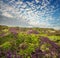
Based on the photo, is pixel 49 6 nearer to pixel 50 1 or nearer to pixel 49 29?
pixel 50 1

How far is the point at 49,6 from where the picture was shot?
20.3 feet

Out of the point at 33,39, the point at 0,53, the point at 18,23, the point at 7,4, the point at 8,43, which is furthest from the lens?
the point at 18,23

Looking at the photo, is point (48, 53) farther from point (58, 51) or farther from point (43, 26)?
point (43, 26)

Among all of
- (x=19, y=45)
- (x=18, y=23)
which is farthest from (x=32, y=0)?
(x=19, y=45)

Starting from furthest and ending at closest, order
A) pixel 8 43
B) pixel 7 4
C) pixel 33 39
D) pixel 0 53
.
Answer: pixel 7 4 < pixel 33 39 < pixel 8 43 < pixel 0 53

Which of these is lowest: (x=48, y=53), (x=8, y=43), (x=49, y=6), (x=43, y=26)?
(x=48, y=53)

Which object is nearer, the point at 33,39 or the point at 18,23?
the point at 33,39

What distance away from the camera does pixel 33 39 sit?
16.7 ft

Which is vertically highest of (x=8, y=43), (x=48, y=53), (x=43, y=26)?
(x=43, y=26)

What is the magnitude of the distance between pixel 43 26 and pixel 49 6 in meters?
0.89

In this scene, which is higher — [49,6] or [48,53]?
[49,6]

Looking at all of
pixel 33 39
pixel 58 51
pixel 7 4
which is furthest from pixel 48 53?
pixel 7 4

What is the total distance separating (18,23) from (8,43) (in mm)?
1817

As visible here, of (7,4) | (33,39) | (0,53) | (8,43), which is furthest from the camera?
(7,4)
